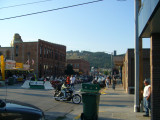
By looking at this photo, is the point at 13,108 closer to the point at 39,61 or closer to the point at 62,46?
the point at 39,61

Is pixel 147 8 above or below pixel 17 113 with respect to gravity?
above

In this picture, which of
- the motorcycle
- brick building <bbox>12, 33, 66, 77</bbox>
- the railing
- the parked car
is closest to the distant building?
brick building <bbox>12, 33, 66, 77</bbox>

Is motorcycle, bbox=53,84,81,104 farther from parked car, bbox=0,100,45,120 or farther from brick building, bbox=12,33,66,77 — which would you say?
brick building, bbox=12,33,66,77

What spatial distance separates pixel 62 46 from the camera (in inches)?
2628

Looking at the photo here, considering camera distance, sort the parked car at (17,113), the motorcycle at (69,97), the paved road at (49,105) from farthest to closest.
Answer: the motorcycle at (69,97) → the paved road at (49,105) → the parked car at (17,113)

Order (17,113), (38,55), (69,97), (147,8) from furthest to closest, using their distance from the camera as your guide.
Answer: (38,55)
(69,97)
(147,8)
(17,113)

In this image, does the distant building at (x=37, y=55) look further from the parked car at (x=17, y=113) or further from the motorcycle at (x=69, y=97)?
the parked car at (x=17, y=113)

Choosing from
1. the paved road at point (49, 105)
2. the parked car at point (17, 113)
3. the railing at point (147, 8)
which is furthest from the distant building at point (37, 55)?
the parked car at point (17, 113)

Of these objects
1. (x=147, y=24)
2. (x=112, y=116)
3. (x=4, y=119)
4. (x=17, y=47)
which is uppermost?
(x=17, y=47)

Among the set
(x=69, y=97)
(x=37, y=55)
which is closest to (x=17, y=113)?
(x=69, y=97)

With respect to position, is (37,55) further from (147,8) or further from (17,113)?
(17,113)

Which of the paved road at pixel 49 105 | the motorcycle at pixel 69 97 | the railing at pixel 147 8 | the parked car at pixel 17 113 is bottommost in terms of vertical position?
the paved road at pixel 49 105

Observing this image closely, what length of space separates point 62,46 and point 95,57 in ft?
326

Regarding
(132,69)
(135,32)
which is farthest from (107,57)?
(135,32)
